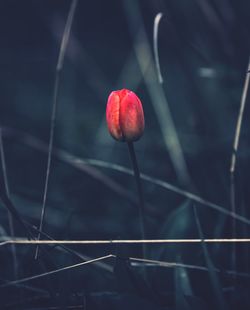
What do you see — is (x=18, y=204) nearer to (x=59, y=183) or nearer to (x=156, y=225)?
(x=59, y=183)

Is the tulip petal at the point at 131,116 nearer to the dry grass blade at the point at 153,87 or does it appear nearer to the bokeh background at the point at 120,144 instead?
the bokeh background at the point at 120,144

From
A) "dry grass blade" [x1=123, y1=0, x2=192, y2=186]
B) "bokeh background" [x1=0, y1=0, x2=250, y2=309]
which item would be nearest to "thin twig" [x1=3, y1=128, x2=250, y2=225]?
"bokeh background" [x1=0, y1=0, x2=250, y2=309]

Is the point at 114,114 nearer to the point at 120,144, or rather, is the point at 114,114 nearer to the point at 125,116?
the point at 125,116

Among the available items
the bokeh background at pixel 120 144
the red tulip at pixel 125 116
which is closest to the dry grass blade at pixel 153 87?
the bokeh background at pixel 120 144

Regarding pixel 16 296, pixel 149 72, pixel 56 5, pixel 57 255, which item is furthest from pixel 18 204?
pixel 56 5

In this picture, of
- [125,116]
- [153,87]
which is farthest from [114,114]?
[153,87]
